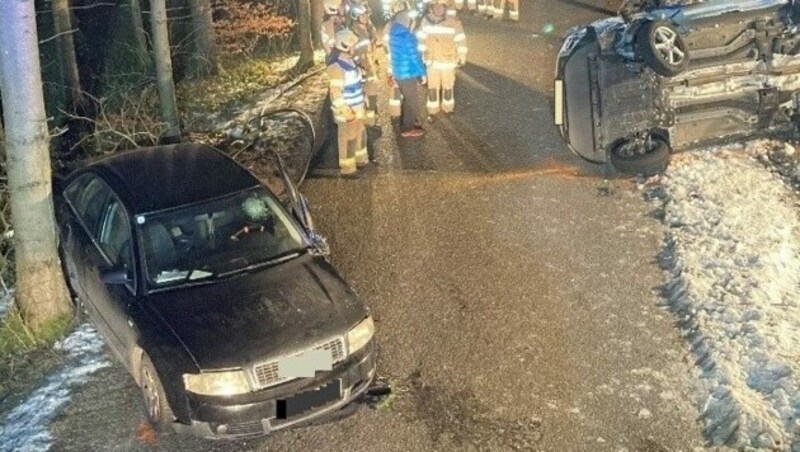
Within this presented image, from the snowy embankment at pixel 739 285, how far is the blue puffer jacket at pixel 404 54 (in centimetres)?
325

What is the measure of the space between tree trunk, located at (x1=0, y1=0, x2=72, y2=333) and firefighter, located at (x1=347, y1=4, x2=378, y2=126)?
3878mm

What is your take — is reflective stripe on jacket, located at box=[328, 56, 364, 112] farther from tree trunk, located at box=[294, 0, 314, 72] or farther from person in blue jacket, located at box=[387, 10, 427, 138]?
tree trunk, located at box=[294, 0, 314, 72]

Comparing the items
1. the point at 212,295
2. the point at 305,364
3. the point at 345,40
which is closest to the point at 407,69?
Result: the point at 345,40

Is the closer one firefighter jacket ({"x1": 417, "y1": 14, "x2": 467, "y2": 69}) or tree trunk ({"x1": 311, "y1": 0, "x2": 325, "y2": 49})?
firefighter jacket ({"x1": 417, "y1": 14, "x2": 467, "y2": 69})

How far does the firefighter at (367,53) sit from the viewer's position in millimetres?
10188

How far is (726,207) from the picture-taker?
27.9ft

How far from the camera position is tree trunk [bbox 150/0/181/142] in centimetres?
1016

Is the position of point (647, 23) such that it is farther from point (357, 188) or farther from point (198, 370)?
point (198, 370)

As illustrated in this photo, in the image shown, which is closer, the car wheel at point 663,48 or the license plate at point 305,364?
the license plate at point 305,364

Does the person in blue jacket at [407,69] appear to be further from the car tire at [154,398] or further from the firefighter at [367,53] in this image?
the car tire at [154,398]

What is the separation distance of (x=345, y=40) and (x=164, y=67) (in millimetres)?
2667

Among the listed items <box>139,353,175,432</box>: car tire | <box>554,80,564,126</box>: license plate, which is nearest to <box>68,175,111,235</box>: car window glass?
<box>139,353,175,432</box>: car tire

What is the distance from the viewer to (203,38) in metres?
15.4

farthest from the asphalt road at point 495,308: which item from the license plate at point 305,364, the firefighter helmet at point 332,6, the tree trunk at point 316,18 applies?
the tree trunk at point 316,18
